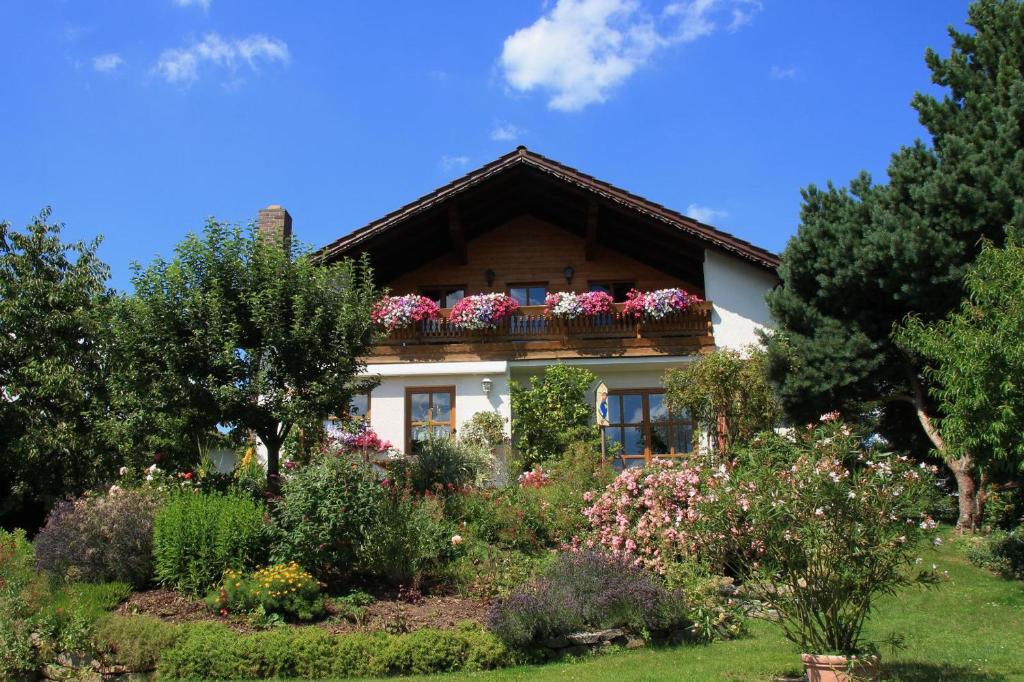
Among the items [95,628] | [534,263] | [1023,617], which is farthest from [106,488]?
[1023,617]

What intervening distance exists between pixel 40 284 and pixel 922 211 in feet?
49.3

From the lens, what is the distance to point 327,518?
10.7 metres

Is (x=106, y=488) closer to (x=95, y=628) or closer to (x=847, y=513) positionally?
(x=95, y=628)

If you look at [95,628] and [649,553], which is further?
[649,553]

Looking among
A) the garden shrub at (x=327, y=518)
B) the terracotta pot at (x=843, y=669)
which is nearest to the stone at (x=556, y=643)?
the garden shrub at (x=327, y=518)

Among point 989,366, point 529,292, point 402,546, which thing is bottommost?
point 402,546

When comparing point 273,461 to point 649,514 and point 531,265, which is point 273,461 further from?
point 531,265

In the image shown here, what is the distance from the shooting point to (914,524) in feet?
24.3

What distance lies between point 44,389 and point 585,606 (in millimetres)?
10463

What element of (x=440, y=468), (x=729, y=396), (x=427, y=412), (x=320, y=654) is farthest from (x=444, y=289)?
(x=320, y=654)

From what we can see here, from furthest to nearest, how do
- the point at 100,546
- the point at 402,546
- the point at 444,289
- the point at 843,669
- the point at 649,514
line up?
the point at 444,289 < the point at 649,514 < the point at 402,546 < the point at 100,546 < the point at 843,669

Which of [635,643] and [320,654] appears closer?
[320,654]

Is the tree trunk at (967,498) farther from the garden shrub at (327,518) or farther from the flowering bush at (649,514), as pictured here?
the garden shrub at (327,518)

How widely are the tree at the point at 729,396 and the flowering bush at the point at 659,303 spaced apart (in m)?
2.01
